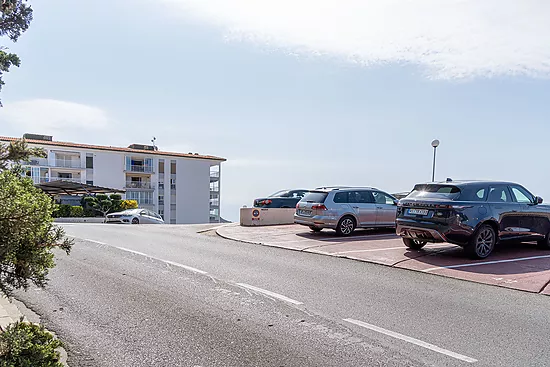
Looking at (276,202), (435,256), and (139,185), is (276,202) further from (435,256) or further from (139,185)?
(139,185)

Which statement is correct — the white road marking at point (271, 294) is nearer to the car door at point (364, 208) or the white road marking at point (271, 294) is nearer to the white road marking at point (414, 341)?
the white road marking at point (414, 341)

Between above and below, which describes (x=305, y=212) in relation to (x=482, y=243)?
above

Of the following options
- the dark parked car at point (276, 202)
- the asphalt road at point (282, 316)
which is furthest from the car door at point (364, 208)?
the dark parked car at point (276, 202)

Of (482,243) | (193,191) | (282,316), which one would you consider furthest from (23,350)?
(193,191)

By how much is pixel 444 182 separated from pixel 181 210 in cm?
5937

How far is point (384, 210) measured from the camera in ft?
49.0

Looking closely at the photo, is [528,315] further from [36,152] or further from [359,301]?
[36,152]

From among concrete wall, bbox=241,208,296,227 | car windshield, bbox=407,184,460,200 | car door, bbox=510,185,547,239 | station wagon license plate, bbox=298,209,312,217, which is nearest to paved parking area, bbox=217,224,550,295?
car door, bbox=510,185,547,239

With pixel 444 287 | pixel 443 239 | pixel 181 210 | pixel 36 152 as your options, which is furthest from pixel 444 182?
pixel 181 210

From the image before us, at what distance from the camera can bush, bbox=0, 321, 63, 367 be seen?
3074 mm

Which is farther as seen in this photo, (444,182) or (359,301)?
(444,182)

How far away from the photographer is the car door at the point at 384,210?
1482 centimetres

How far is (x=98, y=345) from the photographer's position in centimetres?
462

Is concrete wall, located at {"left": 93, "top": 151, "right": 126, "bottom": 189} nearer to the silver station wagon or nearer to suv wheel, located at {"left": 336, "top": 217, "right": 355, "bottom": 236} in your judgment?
the silver station wagon
